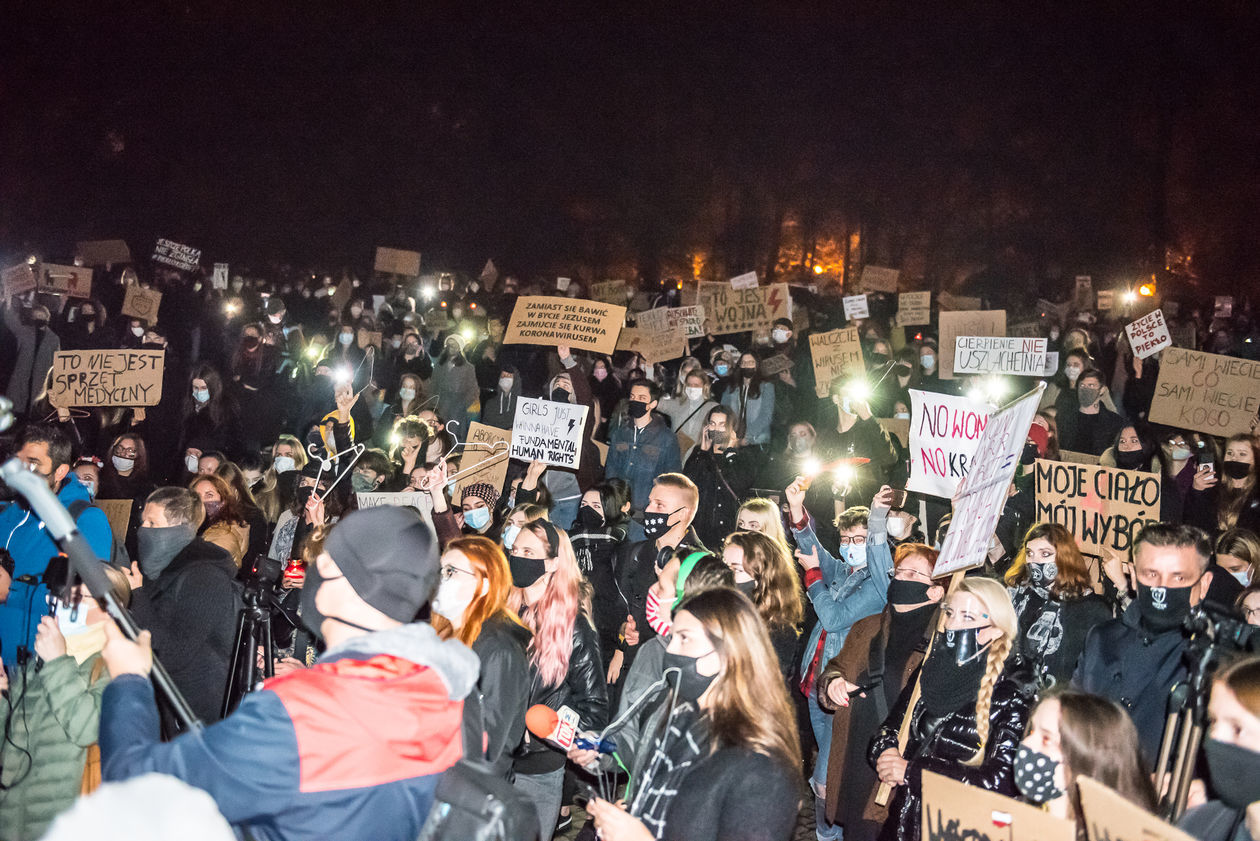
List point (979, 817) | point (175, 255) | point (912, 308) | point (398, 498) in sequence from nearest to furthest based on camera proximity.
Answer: point (979, 817) < point (398, 498) < point (912, 308) < point (175, 255)

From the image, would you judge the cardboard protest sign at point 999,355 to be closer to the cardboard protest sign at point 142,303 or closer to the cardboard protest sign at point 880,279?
the cardboard protest sign at point 880,279

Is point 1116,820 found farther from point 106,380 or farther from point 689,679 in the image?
point 106,380

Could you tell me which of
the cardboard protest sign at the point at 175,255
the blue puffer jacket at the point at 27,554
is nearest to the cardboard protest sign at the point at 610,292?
the cardboard protest sign at the point at 175,255

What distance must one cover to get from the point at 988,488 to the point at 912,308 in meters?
10.2

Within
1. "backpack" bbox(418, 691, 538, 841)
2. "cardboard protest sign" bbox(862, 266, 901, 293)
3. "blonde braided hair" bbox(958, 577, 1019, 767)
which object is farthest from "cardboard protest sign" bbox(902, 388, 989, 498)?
"cardboard protest sign" bbox(862, 266, 901, 293)

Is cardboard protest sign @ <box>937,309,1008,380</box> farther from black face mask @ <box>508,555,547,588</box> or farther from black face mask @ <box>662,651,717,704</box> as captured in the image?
black face mask @ <box>662,651,717,704</box>

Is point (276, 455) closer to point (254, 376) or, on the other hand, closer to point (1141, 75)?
point (254, 376)

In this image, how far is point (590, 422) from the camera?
35.4 feet

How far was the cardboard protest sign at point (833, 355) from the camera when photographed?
11125 mm

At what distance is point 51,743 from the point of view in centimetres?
Result: 449

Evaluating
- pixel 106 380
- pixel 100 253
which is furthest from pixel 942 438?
pixel 100 253

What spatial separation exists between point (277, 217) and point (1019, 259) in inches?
695

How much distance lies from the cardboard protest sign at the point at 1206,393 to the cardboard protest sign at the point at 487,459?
18.2 feet

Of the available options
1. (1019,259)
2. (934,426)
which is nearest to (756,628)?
(934,426)
